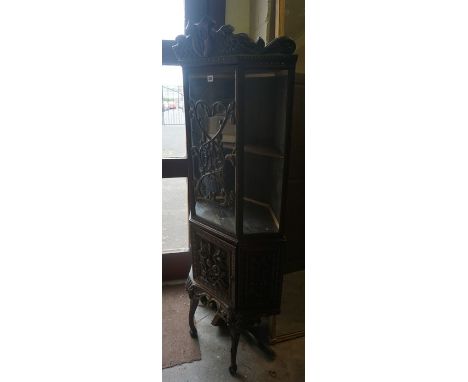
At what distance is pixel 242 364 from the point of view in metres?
1.65

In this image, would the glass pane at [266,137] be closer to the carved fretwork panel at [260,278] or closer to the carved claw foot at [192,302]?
the carved fretwork panel at [260,278]

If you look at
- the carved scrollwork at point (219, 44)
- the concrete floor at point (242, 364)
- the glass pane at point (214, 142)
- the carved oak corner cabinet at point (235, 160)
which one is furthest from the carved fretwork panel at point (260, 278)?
the carved scrollwork at point (219, 44)

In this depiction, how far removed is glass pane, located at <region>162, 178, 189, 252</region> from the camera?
2.22m

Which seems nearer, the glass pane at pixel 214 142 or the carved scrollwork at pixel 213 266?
the glass pane at pixel 214 142

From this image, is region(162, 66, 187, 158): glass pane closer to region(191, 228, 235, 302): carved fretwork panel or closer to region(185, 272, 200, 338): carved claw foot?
region(191, 228, 235, 302): carved fretwork panel

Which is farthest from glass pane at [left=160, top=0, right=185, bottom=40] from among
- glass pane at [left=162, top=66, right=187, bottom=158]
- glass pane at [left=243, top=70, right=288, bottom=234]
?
glass pane at [left=243, top=70, right=288, bottom=234]

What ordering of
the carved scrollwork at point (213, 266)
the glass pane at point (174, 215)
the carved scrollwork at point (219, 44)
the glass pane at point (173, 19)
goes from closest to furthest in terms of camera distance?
the carved scrollwork at point (219, 44) < the carved scrollwork at point (213, 266) < the glass pane at point (173, 19) < the glass pane at point (174, 215)

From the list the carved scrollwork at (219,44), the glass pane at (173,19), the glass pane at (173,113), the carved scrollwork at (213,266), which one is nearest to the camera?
the carved scrollwork at (219,44)

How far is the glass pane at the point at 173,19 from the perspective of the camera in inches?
77.6

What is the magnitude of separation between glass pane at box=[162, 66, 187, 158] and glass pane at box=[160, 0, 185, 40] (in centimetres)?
18
